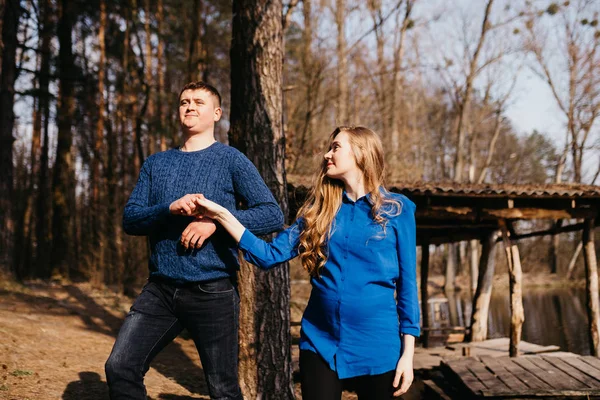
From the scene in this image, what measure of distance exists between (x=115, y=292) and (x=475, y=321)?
9275 mm

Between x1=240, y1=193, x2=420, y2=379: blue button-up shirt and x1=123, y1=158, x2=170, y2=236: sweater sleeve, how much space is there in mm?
476

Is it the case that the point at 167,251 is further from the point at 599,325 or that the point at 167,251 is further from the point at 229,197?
the point at 599,325

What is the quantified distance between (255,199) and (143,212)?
55 cm

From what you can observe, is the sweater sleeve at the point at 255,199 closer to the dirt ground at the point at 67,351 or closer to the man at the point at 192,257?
the man at the point at 192,257

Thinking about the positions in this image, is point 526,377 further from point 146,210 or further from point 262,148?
point 146,210

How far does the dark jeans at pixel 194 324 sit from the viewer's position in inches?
110

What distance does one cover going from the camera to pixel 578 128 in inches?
1336

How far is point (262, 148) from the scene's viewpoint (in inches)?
217

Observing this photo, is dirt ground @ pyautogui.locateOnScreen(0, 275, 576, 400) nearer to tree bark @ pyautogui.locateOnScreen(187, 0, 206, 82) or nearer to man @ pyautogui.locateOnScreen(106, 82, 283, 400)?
man @ pyautogui.locateOnScreen(106, 82, 283, 400)

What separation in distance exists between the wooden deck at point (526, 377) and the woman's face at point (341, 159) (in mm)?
5610

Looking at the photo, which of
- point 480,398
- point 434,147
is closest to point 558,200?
point 480,398

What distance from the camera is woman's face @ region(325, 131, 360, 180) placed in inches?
104

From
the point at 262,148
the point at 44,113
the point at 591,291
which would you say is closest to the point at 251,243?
the point at 262,148

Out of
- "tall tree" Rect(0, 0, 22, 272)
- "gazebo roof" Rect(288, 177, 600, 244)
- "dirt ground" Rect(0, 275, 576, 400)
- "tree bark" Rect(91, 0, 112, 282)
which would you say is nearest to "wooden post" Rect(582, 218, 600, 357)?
"gazebo roof" Rect(288, 177, 600, 244)
